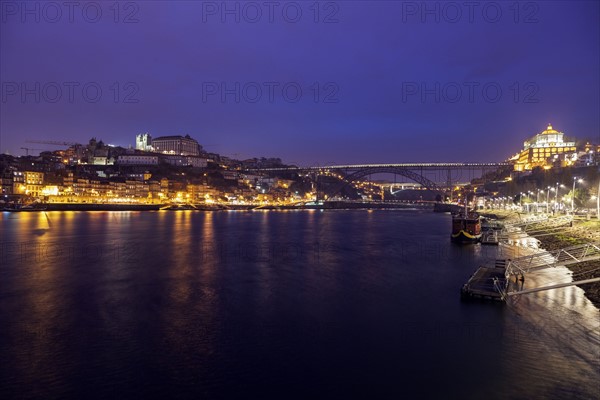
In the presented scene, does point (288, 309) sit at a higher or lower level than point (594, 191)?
lower

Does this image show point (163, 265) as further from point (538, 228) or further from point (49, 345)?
point (538, 228)

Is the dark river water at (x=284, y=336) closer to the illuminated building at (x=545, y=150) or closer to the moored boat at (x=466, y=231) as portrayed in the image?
the moored boat at (x=466, y=231)

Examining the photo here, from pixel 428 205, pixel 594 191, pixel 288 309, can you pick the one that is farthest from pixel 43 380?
pixel 428 205

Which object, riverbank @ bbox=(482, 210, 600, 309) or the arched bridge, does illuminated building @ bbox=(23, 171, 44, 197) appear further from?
riverbank @ bbox=(482, 210, 600, 309)

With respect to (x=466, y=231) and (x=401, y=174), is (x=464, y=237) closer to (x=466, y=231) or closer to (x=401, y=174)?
(x=466, y=231)

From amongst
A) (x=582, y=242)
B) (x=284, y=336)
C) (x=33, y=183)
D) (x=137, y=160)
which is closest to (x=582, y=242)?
(x=582, y=242)

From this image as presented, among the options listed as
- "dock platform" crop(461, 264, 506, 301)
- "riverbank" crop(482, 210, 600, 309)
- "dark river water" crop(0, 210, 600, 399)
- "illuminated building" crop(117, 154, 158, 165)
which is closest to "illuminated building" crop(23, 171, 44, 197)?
"illuminated building" crop(117, 154, 158, 165)

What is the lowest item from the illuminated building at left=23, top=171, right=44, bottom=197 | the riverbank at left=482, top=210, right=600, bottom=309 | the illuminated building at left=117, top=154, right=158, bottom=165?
the riverbank at left=482, top=210, right=600, bottom=309
